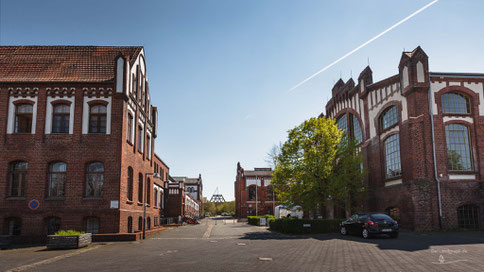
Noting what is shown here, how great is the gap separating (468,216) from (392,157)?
656 centimetres

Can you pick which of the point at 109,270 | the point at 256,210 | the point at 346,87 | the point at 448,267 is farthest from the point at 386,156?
the point at 256,210

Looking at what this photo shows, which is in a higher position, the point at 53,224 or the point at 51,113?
the point at 51,113

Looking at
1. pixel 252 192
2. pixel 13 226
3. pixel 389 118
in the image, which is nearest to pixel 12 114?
pixel 13 226

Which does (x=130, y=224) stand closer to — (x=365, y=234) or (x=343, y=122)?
(x=365, y=234)

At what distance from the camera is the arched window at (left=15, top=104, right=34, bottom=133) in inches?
921

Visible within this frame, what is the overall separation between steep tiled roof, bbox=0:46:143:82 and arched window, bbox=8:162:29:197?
17.6 ft

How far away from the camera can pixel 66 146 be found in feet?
74.2

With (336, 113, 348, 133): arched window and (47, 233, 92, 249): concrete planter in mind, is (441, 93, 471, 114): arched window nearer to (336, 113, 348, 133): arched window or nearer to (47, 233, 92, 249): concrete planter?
(336, 113, 348, 133): arched window

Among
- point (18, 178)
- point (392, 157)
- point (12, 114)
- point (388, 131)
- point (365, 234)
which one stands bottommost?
point (365, 234)

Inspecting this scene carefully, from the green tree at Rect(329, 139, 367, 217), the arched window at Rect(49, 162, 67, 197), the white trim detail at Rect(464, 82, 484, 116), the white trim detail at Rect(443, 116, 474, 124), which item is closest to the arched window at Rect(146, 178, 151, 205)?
the arched window at Rect(49, 162, 67, 197)

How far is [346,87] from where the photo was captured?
3884 cm

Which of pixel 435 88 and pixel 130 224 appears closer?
Answer: pixel 130 224

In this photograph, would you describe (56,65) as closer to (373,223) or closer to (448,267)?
(373,223)

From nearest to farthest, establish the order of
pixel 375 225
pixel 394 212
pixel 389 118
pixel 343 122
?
pixel 375 225
pixel 394 212
pixel 389 118
pixel 343 122
